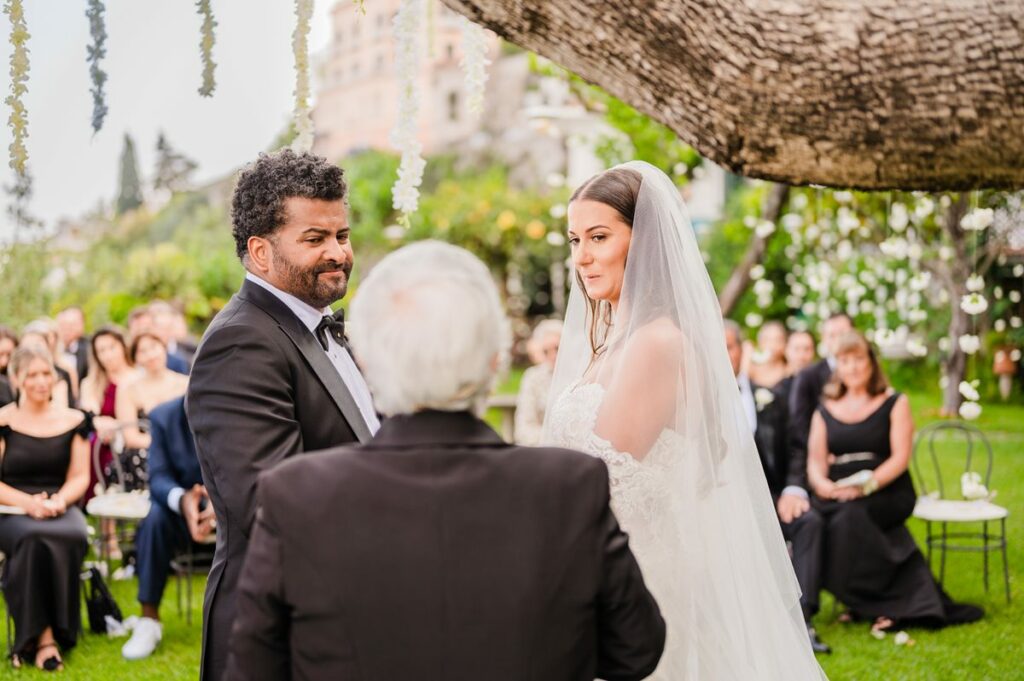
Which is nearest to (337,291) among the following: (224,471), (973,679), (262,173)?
(262,173)

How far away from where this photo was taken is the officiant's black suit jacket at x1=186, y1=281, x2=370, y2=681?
Answer: 235 centimetres

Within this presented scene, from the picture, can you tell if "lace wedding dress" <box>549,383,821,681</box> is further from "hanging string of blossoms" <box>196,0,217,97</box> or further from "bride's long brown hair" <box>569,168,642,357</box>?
"hanging string of blossoms" <box>196,0,217,97</box>

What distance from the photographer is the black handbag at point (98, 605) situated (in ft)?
20.8

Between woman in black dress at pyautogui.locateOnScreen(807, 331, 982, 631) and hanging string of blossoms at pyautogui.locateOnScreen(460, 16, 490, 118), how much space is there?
3.52 metres

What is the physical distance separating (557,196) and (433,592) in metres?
22.5

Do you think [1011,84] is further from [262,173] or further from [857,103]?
[262,173]

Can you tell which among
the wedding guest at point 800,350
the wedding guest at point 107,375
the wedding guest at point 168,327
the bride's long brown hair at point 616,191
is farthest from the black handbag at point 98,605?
the wedding guest at point 800,350

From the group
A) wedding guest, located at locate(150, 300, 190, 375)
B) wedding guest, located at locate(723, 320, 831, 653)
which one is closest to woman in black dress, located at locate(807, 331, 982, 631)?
wedding guest, located at locate(723, 320, 831, 653)

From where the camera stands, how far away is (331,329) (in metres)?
2.76

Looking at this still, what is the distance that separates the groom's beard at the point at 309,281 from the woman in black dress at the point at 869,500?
14.5ft

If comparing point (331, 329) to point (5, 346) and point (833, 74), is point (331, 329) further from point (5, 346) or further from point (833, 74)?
point (5, 346)

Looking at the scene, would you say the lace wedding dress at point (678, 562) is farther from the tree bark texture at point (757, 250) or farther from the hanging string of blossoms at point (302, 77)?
the tree bark texture at point (757, 250)

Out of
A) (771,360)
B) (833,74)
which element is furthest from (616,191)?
(771,360)

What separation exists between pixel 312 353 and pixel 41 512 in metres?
4.06
